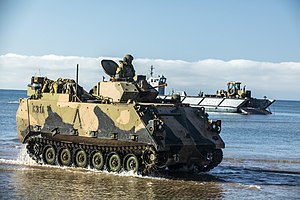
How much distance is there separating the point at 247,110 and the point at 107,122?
76908 mm

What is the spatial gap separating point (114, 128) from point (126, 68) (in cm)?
329

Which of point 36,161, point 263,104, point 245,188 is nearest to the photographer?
point 245,188

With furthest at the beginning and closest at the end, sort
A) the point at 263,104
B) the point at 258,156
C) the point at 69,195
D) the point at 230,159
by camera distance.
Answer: the point at 263,104 → the point at 258,156 → the point at 230,159 → the point at 69,195

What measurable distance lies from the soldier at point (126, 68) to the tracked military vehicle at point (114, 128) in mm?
380

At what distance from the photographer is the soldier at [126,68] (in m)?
22.9

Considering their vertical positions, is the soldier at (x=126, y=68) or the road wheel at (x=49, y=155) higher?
the soldier at (x=126, y=68)

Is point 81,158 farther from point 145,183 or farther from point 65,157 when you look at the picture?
point 145,183

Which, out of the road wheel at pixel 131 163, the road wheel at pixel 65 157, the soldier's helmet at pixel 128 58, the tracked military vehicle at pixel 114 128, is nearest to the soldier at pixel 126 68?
the soldier's helmet at pixel 128 58

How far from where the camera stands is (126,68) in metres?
23.1

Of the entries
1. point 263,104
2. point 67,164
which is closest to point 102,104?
point 67,164

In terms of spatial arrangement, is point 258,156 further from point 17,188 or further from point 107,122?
point 17,188

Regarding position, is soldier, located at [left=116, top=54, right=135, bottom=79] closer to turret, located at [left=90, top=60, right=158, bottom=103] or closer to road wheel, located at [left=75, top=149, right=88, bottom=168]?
turret, located at [left=90, top=60, right=158, bottom=103]

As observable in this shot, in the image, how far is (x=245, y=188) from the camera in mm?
18422

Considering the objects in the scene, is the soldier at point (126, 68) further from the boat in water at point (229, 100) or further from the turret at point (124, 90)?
the boat in water at point (229, 100)
